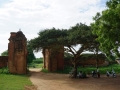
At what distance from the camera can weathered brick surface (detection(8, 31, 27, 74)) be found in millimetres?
34250

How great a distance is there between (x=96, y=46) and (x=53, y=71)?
13356mm

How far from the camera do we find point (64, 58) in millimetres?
47562

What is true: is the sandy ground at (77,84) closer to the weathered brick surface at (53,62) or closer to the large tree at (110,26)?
the large tree at (110,26)

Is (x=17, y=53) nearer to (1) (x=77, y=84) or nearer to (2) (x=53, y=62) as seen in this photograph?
(2) (x=53, y=62)

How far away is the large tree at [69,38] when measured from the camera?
27.1 meters

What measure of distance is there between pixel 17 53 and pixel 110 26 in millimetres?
20272

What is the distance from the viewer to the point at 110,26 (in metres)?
17.4

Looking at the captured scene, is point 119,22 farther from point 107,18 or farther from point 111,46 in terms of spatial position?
point 111,46

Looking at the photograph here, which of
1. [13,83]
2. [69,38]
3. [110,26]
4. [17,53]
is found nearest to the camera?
[110,26]

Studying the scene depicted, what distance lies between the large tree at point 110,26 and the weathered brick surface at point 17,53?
17704mm

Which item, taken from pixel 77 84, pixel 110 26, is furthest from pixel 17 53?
pixel 110 26

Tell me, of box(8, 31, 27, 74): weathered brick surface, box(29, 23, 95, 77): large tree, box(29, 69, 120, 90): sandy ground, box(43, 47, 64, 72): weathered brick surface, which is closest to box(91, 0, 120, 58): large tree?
box(29, 69, 120, 90): sandy ground

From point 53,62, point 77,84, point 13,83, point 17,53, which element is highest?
point 17,53

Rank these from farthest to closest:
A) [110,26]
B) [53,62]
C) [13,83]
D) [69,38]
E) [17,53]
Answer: [53,62] < [17,53] < [69,38] < [13,83] < [110,26]
